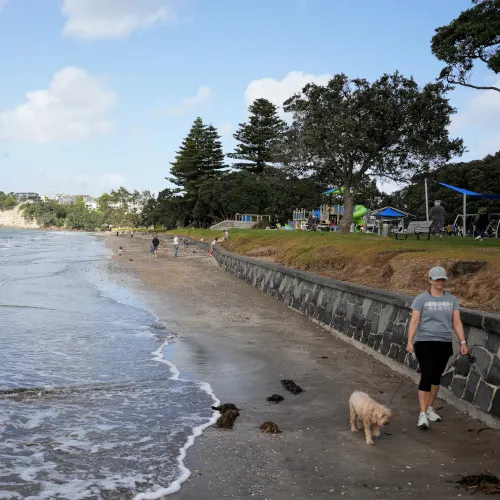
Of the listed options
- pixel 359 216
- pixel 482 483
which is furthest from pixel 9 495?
pixel 359 216

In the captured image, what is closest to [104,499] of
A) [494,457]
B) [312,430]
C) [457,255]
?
[312,430]

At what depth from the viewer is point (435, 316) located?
542cm

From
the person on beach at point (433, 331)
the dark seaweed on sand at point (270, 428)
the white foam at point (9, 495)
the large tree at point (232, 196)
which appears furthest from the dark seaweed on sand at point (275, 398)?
the large tree at point (232, 196)

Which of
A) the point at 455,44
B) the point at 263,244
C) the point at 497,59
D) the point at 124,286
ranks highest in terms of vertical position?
the point at 455,44

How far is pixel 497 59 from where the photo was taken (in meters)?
15.0

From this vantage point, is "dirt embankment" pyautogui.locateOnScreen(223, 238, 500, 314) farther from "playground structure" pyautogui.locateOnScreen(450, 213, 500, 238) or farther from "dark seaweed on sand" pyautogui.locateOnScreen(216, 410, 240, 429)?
"playground structure" pyautogui.locateOnScreen(450, 213, 500, 238)

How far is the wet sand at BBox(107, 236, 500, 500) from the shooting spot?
13.7 ft

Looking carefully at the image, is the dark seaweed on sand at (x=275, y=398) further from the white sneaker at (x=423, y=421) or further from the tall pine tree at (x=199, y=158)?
the tall pine tree at (x=199, y=158)

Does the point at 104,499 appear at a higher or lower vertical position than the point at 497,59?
lower

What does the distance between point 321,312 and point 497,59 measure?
9290 mm

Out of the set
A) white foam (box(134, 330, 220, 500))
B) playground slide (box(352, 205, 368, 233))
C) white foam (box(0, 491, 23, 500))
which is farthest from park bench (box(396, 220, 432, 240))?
playground slide (box(352, 205, 368, 233))

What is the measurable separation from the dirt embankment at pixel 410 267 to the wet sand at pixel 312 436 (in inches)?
86.9

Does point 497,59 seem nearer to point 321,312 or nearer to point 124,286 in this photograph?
point 321,312

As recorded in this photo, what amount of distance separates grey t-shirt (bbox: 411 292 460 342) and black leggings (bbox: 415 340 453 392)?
63 mm
